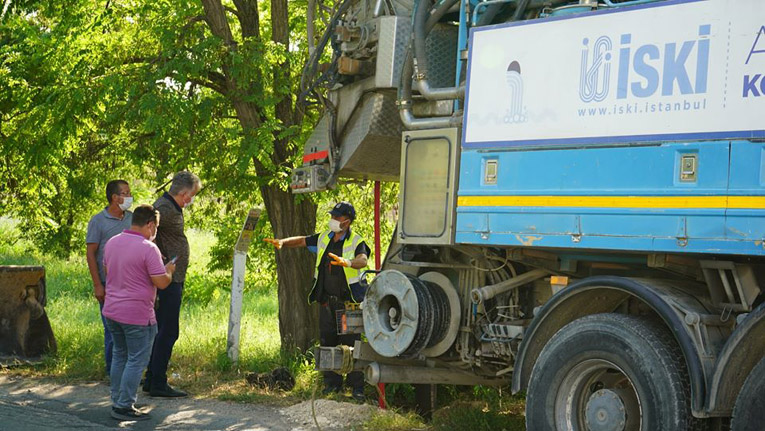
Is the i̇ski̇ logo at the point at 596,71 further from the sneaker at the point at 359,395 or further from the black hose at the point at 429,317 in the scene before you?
the sneaker at the point at 359,395

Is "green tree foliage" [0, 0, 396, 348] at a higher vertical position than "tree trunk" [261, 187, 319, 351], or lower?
higher

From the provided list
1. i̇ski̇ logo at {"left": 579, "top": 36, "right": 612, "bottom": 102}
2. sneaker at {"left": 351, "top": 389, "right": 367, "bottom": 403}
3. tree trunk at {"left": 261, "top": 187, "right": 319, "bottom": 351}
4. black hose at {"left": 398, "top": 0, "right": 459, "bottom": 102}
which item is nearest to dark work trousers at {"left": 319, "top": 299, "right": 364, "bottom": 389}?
sneaker at {"left": 351, "top": 389, "right": 367, "bottom": 403}

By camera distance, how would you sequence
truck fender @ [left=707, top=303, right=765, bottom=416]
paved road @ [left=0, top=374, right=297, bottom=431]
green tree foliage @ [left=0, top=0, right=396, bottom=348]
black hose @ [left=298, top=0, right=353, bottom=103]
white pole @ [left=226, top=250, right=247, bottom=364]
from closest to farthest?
truck fender @ [left=707, top=303, right=765, bottom=416] → paved road @ [left=0, top=374, right=297, bottom=431] → black hose @ [left=298, top=0, right=353, bottom=103] → green tree foliage @ [left=0, top=0, right=396, bottom=348] → white pole @ [left=226, top=250, right=247, bottom=364]

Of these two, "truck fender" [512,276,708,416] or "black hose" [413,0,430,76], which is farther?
"black hose" [413,0,430,76]

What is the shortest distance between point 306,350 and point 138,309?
3241 mm

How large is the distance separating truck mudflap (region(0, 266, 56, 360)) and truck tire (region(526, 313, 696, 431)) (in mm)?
6145

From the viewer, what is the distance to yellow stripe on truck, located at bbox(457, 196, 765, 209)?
5098 millimetres

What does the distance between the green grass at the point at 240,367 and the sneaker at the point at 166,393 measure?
0.71ft

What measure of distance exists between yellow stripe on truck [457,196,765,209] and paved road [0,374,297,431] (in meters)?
2.61

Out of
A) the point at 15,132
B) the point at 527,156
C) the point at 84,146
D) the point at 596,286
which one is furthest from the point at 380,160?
the point at 84,146

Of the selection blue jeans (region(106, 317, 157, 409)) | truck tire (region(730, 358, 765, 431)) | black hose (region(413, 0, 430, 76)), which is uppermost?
black hose (region(413, 0, 430, 76))

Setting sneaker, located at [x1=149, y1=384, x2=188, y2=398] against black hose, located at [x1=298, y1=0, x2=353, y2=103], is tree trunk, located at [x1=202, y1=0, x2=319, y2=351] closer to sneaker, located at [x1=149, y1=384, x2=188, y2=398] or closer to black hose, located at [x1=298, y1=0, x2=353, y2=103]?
sneaker, located at [x1=149, y1=384, x2=188, y2=398]

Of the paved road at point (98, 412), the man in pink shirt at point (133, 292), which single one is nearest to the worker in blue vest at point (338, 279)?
the paved road at point (98, 412)

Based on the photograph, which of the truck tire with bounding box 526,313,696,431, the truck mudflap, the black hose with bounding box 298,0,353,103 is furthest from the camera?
the truck mudflap
